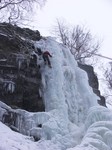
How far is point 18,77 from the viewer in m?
11.1

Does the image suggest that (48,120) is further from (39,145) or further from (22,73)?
(22,73)

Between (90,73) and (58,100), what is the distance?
5.08 meters

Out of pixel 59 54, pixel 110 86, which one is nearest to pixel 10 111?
pixel 59 54

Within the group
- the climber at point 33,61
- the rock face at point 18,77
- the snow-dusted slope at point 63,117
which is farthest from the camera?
the climber at point 33,61

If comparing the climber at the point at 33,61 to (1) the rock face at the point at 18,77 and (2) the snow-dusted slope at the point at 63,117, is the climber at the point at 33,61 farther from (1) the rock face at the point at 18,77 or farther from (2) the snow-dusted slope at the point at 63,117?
(2) the snow-dusted slope at the point at 63,117

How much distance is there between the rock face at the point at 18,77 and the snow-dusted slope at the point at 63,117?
33cm

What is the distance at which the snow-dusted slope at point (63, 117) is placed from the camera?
8.12 metres

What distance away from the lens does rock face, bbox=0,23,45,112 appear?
1080 cm

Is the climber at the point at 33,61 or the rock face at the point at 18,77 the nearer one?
the rock face at the point at 18,77

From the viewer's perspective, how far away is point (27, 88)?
1111 cm

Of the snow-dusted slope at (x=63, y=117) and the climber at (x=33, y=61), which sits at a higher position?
the climber at (x=33, y=61)

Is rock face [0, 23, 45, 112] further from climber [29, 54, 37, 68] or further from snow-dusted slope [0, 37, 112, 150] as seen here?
snow-dusted slope [0, 37, 112, 150]

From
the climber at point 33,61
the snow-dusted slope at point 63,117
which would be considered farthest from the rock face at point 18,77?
the snow-dusted slope at point 63,117

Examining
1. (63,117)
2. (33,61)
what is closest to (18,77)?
(33,61)
